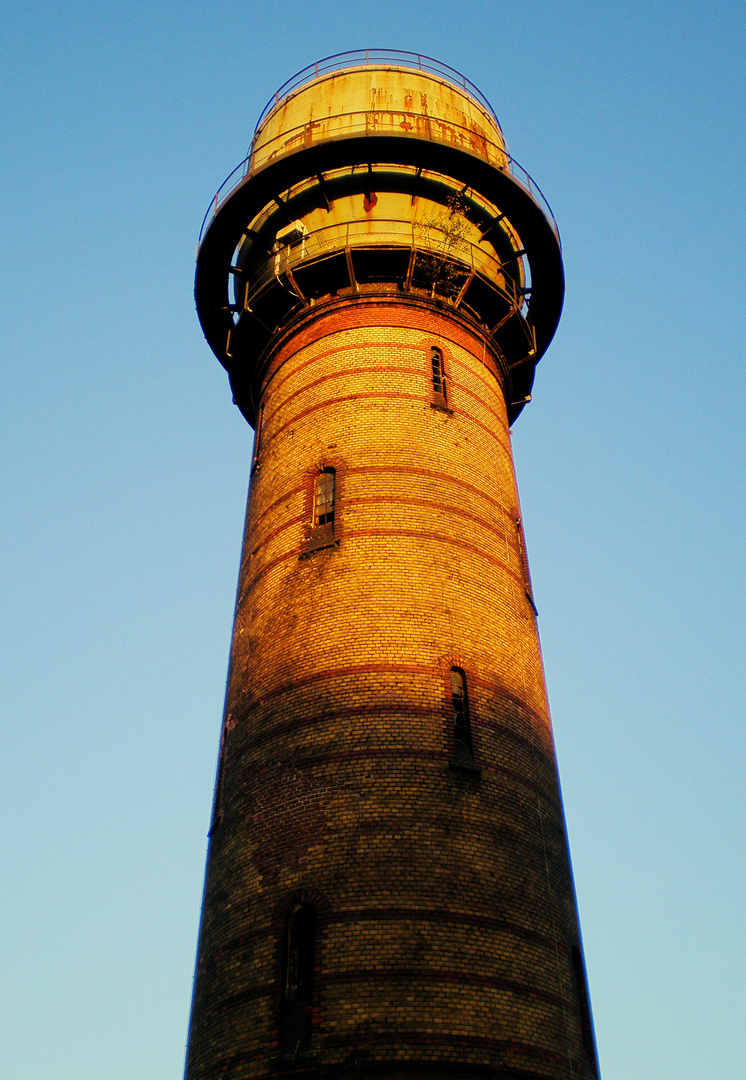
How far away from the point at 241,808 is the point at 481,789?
3.25m

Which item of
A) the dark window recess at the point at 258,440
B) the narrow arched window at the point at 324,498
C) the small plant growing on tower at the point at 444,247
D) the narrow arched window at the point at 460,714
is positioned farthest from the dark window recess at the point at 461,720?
the small plant growing on tower at the point at 444,247

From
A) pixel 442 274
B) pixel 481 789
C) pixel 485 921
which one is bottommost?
pixel 485 921

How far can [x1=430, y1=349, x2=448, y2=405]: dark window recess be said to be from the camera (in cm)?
1614

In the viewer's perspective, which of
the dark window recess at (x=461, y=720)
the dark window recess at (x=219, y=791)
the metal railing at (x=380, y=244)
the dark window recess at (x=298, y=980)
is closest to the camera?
the dark window recess at (x=298, y=980)

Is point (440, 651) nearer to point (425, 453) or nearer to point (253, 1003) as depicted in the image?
point (425, 453)

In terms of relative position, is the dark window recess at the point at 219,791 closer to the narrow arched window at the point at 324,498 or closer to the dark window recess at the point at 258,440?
the narrow arched window at the point at 324,498

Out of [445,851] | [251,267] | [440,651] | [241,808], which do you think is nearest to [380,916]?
[445,851]

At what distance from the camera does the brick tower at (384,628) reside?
10.6 metres

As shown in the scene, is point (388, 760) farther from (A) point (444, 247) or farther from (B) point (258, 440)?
(A) point (444, 247)

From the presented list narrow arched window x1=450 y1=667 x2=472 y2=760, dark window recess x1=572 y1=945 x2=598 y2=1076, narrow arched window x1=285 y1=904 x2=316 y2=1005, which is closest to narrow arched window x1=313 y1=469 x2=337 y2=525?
narrow arched window x1=450 y1=667 x2=472 y2=760

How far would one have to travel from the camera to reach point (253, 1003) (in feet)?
35.7

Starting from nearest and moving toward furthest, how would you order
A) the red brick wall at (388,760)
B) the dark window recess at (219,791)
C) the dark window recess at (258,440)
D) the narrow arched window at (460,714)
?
the red brick wall at (388,760), the narrow arched window at (460,714), the dark window recess at (219,791), the dark window recess at (258,440)

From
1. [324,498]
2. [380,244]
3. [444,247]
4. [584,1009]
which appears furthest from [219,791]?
[444,247]

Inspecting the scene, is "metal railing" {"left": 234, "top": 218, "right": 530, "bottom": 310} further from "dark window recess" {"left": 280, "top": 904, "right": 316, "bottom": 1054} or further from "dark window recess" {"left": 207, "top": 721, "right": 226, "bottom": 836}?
A: "dark window recess" {"left": 280, "top": 904, "right": 316, "bottom": 1054}
